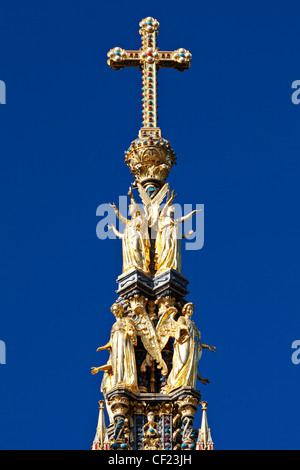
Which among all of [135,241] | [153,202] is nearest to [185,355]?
Answer: [135,241]

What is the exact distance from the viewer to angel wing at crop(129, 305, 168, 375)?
58.6m

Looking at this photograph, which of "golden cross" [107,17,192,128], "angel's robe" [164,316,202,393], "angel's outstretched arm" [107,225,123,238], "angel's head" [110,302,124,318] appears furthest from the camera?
"golden cross" [107,17,192,128]

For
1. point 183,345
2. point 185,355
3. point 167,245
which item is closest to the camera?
point 185,355

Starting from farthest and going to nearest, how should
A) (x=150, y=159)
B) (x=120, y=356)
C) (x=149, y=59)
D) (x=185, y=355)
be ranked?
(x=149, y=59) < (x=150, y=159) < (x=185, y=355) < (x=120, y=356)

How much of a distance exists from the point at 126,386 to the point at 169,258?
4.84 metres

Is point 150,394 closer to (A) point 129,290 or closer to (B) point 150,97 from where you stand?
(A) point 129,290

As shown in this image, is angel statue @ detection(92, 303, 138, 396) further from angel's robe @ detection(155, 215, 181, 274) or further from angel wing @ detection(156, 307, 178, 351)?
angel's robe @ detection(155, 215, 181, 274)

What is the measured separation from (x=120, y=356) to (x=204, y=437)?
358 centimetres

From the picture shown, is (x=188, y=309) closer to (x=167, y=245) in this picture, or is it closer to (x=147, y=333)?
(x=147, y=333)

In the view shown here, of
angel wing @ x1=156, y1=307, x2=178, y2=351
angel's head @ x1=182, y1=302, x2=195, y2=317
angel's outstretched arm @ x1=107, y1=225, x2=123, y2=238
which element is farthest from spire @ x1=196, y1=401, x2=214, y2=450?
angel's outstretched arm @ x1=107, y1=225, x2=123, y2=238

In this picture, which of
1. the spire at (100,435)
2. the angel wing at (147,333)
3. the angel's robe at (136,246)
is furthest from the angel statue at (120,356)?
the angel's robe at (136,246)

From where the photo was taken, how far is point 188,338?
5825cm

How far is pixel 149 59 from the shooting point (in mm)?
65250
